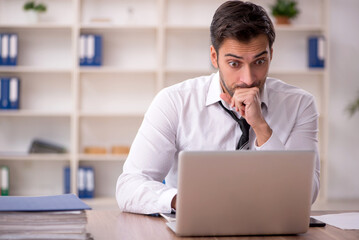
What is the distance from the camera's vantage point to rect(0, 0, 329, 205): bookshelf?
502 centimetres

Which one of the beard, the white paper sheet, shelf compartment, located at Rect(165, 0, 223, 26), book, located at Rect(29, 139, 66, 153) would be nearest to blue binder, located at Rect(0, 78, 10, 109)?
book, located at Rect(29, 139, 66, 153)

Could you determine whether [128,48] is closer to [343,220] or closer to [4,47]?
[4,47]

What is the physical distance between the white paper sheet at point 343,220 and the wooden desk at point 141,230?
0.04 m

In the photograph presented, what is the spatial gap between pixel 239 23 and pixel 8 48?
3.45 metres

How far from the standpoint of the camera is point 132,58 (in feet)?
16.6

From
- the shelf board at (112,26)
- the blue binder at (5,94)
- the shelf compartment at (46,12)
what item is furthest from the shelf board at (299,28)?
the blue binder at (5,94)

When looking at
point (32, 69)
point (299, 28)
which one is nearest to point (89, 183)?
point (32, 69)

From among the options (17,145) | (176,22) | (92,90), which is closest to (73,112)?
(92,90)

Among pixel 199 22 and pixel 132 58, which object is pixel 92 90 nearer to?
pixel 132 58

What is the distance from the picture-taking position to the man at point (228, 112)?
5.91 feet

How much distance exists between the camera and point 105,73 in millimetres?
5066

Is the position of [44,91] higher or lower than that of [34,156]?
higher

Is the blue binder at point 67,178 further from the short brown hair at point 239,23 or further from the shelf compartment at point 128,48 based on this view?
the short brown hair at point 239,23

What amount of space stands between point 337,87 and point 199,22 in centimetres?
144
